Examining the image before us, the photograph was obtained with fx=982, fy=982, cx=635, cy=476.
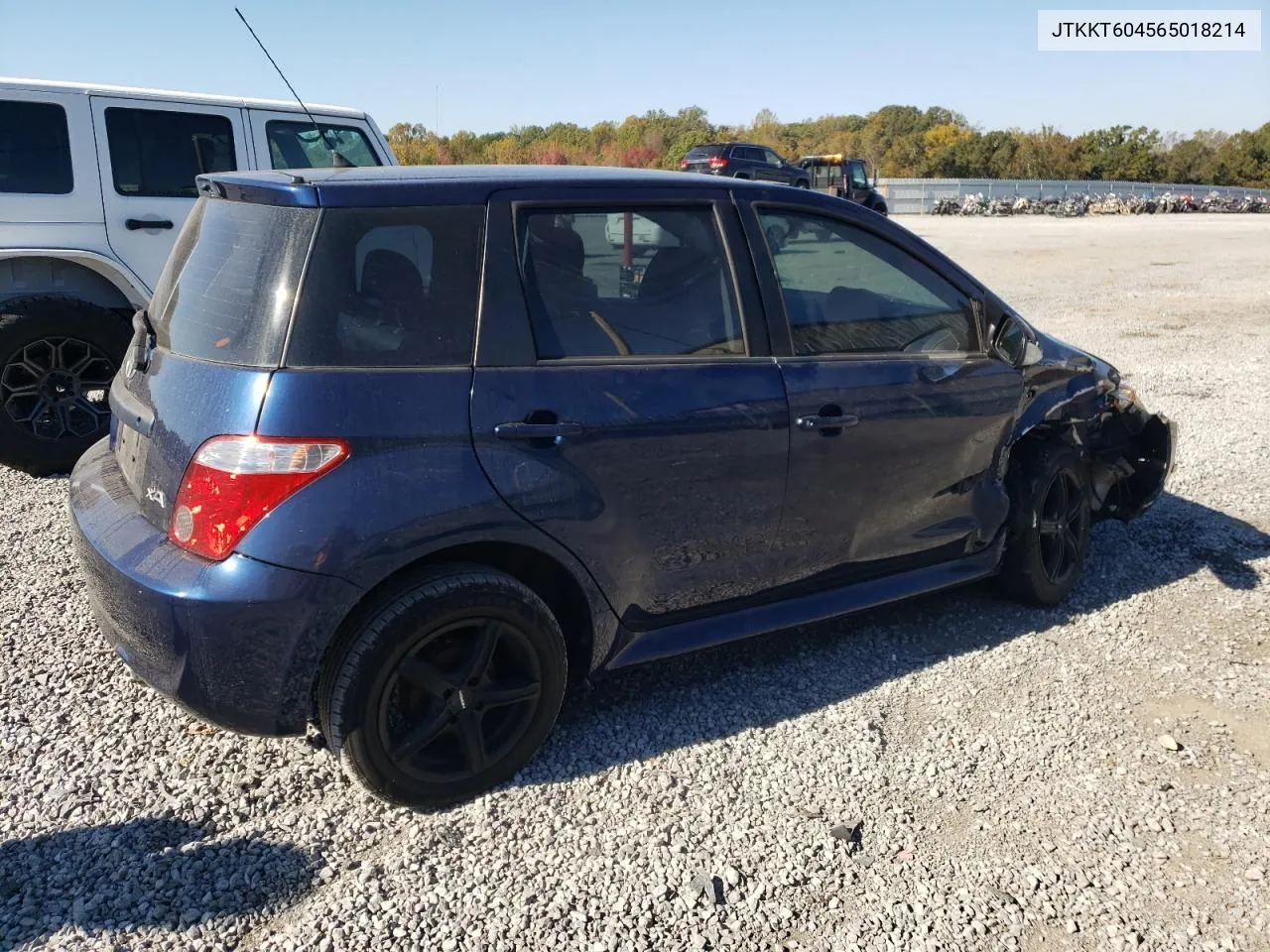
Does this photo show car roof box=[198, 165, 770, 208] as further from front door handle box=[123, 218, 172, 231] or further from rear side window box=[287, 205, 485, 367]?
front door handle box=[123, 218, 172, 231]

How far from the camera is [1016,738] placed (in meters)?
3.38

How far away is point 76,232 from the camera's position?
5895 mm

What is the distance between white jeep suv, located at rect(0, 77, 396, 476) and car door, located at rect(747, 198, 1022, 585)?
3678 millimetres

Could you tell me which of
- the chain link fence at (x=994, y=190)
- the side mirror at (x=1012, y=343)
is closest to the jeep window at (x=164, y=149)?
the side mirror at (x=1012, y=343)

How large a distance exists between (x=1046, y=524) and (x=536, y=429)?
100 inches

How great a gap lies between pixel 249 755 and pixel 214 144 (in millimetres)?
4766

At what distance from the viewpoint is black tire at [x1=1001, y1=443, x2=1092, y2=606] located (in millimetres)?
4199

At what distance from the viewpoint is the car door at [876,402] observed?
3439 mm

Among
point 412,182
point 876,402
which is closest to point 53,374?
point 412,182

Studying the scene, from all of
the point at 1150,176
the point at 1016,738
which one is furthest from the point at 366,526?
the point at 1150,176

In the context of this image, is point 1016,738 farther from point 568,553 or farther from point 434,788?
point 434,788

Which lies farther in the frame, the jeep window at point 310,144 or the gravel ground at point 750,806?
the jeep window at point 310,144

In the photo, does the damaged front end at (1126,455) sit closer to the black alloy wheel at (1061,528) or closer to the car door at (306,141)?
the black alloy wheel at (1061,528)

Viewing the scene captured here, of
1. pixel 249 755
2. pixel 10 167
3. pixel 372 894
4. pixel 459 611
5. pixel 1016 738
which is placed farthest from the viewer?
pixel 10 167
